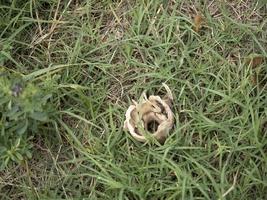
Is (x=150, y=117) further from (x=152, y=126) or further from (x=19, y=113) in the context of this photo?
(x=19, y=113)

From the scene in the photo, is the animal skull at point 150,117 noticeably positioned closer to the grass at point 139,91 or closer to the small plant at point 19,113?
the grass at point 139,91

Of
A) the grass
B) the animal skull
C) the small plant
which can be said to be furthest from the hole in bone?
the small plant

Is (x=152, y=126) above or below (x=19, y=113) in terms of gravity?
below

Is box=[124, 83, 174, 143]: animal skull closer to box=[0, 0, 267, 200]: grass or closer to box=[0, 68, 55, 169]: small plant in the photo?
A: box=[0, 0, 267, 200]: grass

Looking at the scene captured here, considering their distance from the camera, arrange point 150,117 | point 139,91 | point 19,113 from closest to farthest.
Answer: point 19,113 → point 150,117 → point 139,91

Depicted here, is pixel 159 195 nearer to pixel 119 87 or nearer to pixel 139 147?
pixel 139 147

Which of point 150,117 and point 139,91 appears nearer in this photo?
point 150,117

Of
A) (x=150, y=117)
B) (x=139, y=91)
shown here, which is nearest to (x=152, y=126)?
(x=150, y=117)
